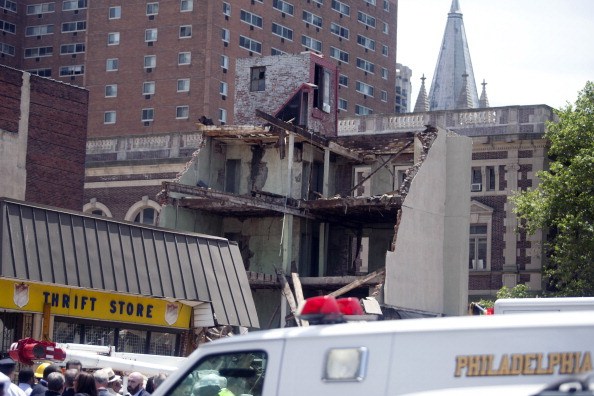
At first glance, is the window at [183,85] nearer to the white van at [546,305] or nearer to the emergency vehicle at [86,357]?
the emergency vehicle at [86,357]

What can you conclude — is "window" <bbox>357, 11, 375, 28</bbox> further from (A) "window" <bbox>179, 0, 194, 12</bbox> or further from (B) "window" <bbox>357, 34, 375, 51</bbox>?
(A) "window" <bbox>179, 0, 194, 12</bbox>

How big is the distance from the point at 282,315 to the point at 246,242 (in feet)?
16.1

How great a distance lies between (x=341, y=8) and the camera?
10375cm

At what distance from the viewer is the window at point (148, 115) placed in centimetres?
9069

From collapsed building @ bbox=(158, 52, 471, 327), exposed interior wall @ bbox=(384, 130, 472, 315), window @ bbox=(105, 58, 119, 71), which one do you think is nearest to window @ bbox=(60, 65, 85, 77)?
window @ bbox=(105, 58, 119, 71)

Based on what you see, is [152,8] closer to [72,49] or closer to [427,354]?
[72,49]

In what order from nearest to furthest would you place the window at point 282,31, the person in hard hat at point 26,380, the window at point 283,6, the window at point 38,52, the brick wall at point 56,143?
the person in hard hat at point 26,380 < the brick wall at point 56,143 < the window at point 282,31 < the window at point 283,6 < the window at point 38,52

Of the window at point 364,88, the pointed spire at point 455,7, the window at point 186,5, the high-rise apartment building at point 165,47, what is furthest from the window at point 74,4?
the pointed spire at point 455,7

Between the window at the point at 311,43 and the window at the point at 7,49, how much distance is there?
24.4 m

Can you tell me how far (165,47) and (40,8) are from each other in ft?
59.0

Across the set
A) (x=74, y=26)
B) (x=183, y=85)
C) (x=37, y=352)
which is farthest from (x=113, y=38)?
(x=37, y=352)

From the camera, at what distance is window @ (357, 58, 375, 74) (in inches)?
4146

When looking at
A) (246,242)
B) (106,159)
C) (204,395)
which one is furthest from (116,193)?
(204,395)

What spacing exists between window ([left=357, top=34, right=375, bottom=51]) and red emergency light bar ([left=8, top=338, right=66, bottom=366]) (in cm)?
9016
